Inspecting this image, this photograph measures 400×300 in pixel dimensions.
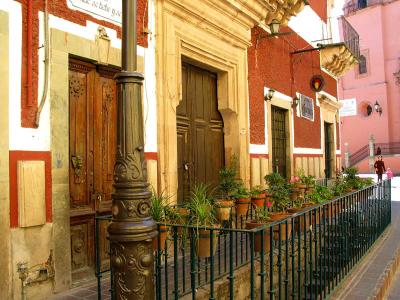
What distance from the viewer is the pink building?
2706 cm

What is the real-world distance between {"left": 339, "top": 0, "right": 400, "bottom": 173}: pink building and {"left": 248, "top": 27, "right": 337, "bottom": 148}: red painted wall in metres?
16.3

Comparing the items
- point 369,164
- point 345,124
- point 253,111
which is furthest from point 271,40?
point 345,124

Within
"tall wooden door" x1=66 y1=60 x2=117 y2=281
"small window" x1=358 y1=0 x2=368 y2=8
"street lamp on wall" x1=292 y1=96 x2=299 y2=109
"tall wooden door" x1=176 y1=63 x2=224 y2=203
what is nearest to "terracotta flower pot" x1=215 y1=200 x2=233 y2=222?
"tall wooden door" x1=176 y1=63 x2=224 y2=203

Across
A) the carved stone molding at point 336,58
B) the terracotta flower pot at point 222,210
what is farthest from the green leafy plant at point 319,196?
the carved stone molding at point 336,58

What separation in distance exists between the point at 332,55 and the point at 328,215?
9629 millimetres

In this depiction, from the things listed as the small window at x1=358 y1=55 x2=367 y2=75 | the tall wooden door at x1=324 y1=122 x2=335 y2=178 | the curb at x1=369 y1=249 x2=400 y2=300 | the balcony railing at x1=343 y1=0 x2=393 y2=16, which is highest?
the balcony railing at x1=343 y1=0 x2=393 y2=16

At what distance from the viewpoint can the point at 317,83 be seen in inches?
420

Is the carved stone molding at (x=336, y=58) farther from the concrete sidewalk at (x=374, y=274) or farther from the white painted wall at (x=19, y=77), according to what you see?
the white painted wall at (x=19, y=77)

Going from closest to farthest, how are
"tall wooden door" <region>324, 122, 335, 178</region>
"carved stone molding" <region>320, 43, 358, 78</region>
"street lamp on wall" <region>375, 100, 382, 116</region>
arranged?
1. "carved stone molding" <region>320, 43, 358, 78</region>
2. "tall wooden door" <region>324, 122, 335, 178</region>
3. "street lamp on wall" <region>375, 100, 382, 116</region>

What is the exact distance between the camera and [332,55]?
12.7m

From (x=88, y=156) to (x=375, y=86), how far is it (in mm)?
27763

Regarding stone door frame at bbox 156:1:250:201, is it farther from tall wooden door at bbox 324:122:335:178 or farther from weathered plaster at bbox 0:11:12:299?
tall wooden door at bbox 324:122:335:178

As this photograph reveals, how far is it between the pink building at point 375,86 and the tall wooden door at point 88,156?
24.6 meters

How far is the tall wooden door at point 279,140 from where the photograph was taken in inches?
368
